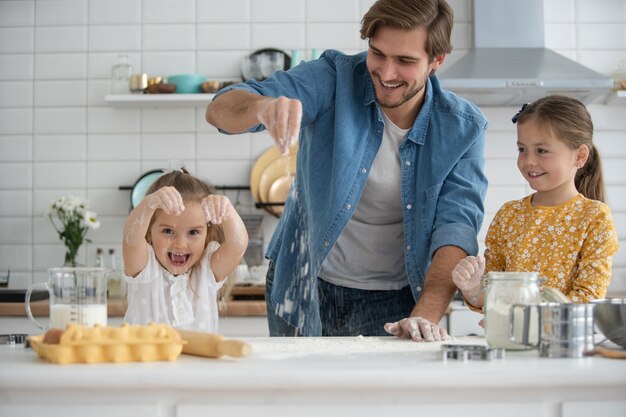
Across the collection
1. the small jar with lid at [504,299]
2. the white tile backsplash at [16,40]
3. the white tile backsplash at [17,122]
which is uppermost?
the white tile backsplash at [16,40]

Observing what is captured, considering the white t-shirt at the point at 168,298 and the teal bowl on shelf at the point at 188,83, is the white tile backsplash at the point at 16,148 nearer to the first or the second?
the teal bowl on shelf at the point at 188,83

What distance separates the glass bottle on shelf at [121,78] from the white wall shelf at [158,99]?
2.4 inches

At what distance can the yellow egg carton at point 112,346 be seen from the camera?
121 cm

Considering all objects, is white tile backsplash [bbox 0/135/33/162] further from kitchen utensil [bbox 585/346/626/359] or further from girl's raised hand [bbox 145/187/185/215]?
kitchen utensil [bbox 585/346/626/359]

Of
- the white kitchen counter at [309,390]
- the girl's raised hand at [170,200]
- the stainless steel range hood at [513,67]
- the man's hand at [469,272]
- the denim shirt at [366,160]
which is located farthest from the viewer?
the stainless steel range hood at [513,67]

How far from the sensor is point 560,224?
1.97 m

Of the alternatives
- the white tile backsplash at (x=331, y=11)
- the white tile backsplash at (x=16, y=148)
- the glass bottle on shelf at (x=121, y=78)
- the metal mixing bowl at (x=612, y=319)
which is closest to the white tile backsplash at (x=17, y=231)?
the white tile backsplash at (x=16, y=148)

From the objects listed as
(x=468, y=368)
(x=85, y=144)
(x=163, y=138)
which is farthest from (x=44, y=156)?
(x=468, y=368)

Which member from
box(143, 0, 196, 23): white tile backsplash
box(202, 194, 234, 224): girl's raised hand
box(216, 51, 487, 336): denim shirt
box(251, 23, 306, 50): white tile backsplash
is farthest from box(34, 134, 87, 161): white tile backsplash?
box(202, 194, 234, 224): girl's raised hand

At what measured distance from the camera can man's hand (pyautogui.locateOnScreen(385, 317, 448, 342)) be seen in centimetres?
155

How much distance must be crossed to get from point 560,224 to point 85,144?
8.12ft

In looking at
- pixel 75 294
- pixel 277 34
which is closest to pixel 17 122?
pixel 277 34

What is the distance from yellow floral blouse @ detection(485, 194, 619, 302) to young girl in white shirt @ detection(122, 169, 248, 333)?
2.17ft

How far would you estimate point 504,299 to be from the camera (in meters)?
1.40
